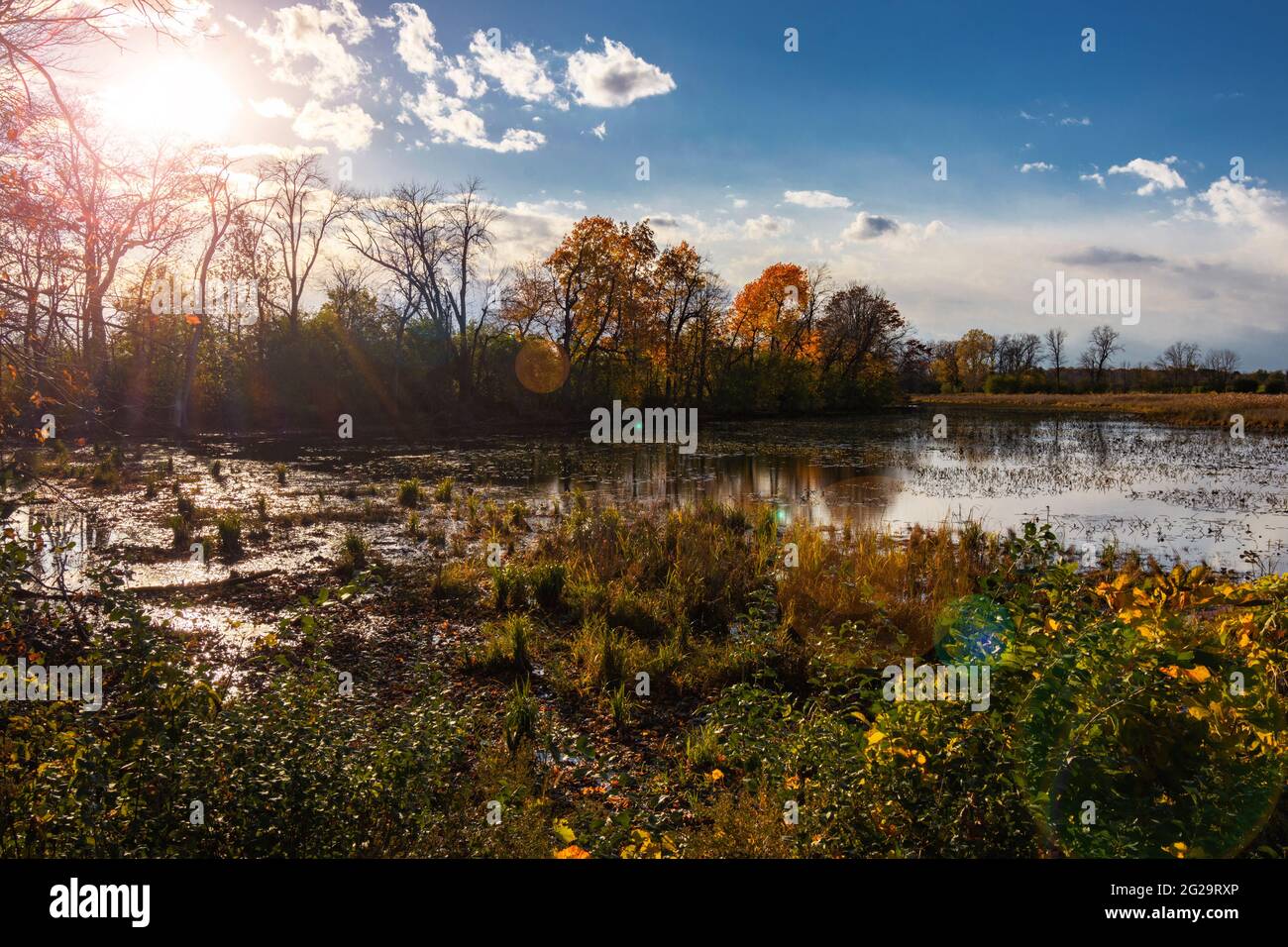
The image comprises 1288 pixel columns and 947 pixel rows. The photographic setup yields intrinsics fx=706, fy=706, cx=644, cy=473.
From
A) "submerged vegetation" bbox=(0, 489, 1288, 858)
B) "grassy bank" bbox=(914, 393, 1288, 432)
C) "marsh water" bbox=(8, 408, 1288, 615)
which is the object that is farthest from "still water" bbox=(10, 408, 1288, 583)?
"grassy bank" bbox=(914, 393, 1288, 432)

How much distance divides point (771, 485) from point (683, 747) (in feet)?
49.9

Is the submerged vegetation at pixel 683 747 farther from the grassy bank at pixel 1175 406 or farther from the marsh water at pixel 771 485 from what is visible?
the grassy bank at pixel 1175 406

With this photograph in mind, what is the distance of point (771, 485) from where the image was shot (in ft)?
67.7

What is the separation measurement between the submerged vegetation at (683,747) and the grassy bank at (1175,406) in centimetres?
4328

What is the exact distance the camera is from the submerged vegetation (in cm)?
289

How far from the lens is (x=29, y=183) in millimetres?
5656

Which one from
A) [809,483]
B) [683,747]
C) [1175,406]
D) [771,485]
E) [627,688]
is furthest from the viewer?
[1175,406]

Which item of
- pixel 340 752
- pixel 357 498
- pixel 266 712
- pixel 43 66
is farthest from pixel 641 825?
pixel 357 498

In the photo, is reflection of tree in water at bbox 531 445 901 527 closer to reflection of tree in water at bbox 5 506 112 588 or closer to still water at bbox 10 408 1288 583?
still water at bbox 10 408 1288 583

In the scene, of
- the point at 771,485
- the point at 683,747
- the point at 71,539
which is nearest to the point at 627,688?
the point at 683,747

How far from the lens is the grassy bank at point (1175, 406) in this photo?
41009 millimetres

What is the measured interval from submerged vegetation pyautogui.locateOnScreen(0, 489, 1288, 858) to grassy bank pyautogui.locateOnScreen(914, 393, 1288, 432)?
43.3m

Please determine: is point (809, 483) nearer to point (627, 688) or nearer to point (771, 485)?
point (771, 485)
